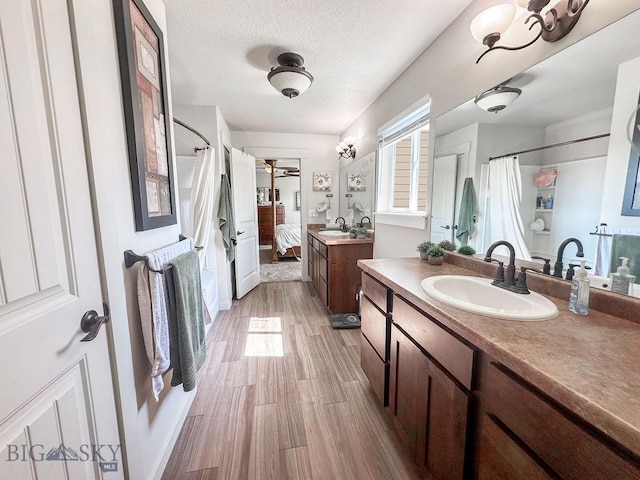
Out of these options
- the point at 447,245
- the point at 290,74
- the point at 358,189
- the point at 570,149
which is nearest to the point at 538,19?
the point at 570,149

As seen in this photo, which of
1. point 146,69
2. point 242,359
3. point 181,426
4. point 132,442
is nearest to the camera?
point 132,442

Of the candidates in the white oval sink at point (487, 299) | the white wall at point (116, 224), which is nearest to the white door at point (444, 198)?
the white oval sink at point (487, 299)

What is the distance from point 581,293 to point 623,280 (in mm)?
133

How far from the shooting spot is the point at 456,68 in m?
1.57

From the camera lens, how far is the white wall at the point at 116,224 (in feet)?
2.73

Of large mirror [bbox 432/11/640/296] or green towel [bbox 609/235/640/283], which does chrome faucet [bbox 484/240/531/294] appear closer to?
large mirror [bbox 432/11/640/296]

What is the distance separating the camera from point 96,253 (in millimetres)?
840

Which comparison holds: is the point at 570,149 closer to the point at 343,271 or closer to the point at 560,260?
the point at 560,260

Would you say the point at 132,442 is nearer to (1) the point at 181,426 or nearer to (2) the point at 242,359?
(1) the point at 181,426

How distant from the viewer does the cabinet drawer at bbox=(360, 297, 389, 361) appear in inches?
56.5

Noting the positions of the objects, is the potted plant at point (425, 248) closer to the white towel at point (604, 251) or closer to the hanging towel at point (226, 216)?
the white towel at point (604, 251)

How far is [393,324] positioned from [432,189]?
105cm

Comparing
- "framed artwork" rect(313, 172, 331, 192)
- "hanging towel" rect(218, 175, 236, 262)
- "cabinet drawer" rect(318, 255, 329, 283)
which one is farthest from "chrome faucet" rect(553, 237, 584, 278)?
"framed artwork" rect(313, 172, 331, 192)

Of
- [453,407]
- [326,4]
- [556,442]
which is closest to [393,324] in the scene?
[453,407]
